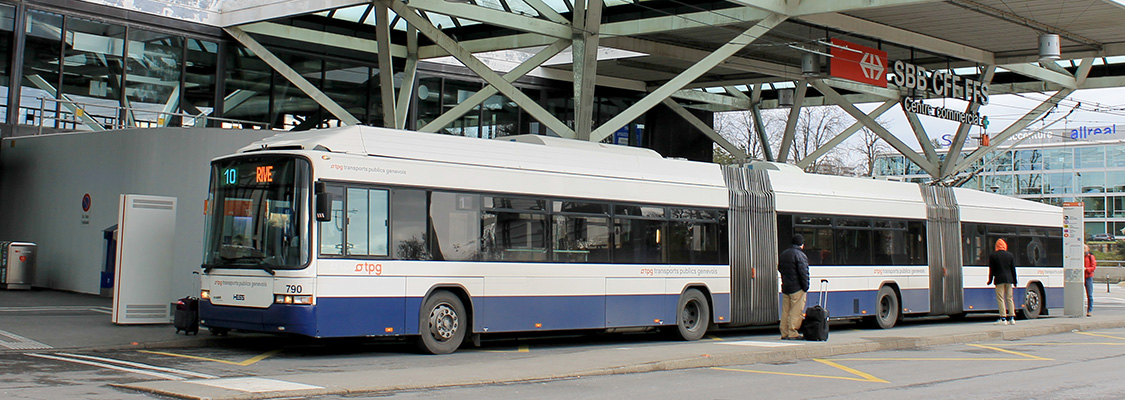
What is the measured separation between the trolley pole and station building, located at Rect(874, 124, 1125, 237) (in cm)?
7128

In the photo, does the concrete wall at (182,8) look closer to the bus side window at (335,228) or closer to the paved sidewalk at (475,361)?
the paved sidewalk at (475,361)

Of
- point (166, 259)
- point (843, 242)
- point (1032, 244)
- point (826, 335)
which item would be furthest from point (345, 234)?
point (1032, 244)

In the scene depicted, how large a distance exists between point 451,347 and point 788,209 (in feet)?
25.2

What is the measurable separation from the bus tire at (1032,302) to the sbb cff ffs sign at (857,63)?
18.8 ft

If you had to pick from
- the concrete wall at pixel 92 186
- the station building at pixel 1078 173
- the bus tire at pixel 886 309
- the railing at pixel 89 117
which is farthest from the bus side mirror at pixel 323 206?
the station building at pixel 1078 173

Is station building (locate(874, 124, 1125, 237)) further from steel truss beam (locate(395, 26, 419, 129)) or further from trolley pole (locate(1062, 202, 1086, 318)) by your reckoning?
steel truss beam (locate(395, 26, 419, 129))

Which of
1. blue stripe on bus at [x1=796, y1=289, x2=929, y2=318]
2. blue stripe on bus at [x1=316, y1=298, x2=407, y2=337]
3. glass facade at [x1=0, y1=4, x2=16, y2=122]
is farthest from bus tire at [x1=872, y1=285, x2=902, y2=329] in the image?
glass facade at [x1=0, y1=4, x2=16, y2=122]

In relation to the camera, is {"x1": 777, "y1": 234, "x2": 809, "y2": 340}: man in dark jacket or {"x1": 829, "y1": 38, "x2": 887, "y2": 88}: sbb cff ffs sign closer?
{"x1": 777, "y1": 234, "x2": 809, "y2": 340}: man in dark jacket

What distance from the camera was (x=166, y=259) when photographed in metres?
16.9

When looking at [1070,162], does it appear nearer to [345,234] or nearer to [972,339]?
[972,339]

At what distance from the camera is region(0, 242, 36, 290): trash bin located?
75.3 feet

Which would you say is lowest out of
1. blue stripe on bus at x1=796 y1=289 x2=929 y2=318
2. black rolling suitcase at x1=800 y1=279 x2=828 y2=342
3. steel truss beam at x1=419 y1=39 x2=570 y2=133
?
black rolling suitcase at x1=800 y1=279 x2=828 y2=342

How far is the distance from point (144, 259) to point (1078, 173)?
9708 centimetres

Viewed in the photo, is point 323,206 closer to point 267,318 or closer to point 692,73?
point 267,318
